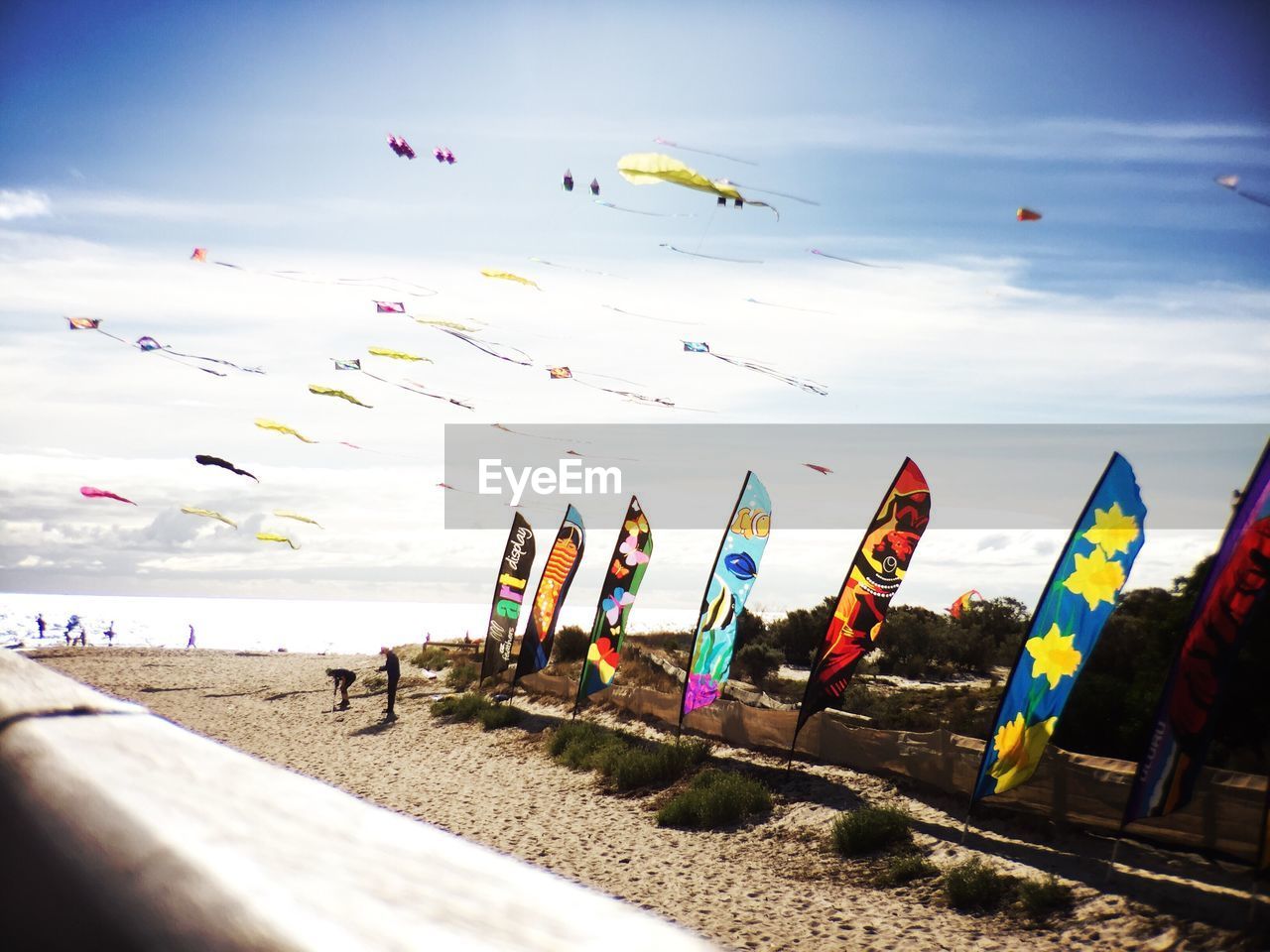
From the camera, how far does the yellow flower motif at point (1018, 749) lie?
38.5 ft

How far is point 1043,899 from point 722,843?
5.59m

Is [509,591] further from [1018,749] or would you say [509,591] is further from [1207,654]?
[1207,654]

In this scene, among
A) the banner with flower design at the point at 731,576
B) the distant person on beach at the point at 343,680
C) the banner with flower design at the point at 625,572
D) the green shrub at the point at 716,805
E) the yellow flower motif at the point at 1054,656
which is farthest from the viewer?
the distant person on beach at the point at 343,680

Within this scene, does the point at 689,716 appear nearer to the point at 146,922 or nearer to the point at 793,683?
the point at 793,683

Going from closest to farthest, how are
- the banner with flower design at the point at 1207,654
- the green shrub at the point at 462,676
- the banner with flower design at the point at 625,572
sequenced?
the banner with flower design at the point at 1207,654, the banner with flower design at the point at 625,572, the green shrub at the point at 462,676

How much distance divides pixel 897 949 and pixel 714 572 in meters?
8.75

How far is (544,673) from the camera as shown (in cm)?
3188

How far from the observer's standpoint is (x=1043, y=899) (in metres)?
10.6

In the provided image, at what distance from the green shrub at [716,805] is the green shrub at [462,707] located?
11824 millimetres

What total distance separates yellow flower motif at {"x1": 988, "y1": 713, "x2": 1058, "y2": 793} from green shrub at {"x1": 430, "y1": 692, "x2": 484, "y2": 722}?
17.9 meters

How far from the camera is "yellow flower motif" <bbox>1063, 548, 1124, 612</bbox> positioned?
11.5m

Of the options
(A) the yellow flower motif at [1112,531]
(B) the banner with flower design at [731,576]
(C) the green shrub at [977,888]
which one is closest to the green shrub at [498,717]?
(B) the banner with flower design at [731,576]

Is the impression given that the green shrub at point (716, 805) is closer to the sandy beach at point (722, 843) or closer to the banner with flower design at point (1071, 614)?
the sandy beach at point (722, 843)

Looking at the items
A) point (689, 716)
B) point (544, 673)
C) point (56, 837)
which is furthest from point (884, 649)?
point (56, 837)
